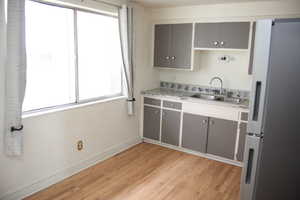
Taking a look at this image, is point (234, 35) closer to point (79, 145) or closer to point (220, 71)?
point (220, 71)

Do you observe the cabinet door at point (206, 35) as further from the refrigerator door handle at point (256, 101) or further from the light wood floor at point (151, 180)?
the refrigerator door handle at point (256, 101)

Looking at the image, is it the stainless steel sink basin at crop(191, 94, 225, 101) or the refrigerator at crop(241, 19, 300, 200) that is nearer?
the refrigerator at crop(241, 19, 300, 200)

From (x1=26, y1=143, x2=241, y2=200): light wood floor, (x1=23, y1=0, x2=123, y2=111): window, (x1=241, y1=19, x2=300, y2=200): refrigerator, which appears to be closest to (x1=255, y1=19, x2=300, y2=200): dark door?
(x1=241, y1=19, x2=300, y2=200): refrigerator

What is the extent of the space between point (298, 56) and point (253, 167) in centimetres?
Answer: 84

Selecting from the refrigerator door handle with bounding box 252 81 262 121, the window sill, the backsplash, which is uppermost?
the refrigerator door handle with bounding box 252 81 262 121

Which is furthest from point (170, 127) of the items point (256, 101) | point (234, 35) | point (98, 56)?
point (256, 101)

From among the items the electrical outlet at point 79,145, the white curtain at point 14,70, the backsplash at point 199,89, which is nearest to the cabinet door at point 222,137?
the backsplash at point 199,89

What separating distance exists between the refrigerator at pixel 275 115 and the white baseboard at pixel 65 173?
7.10 ft

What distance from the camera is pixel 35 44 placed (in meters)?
2.66

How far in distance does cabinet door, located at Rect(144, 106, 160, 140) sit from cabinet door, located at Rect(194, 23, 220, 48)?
1.29 m

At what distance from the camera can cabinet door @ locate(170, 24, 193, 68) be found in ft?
13.0

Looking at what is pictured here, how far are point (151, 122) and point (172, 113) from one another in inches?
17.7

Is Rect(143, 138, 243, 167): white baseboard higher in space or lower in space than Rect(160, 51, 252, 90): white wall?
A: lower

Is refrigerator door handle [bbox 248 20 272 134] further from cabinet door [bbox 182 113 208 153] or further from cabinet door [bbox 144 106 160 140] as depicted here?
cabinet door [bbox 144 106 160 140]
